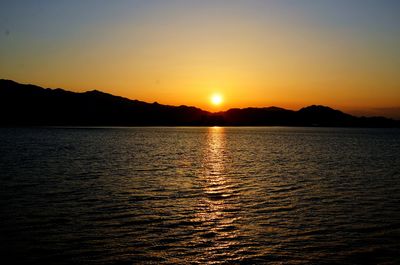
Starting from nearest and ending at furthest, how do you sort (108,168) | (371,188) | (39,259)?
1. (39,259)
2. (371,188)
3. (108,168)

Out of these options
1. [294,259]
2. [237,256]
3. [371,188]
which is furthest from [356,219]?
[371,188]

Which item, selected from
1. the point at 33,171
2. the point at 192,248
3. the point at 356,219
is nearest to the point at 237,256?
the point at 192,248

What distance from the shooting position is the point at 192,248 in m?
18.7

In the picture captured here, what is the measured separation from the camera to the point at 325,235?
838 inches

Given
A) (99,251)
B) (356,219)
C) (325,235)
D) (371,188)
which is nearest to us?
(99,251)

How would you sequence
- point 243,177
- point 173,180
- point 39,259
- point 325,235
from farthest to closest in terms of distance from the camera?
1. point 243,177
2. point 173,180
3. point 325,235
4. point 39,259

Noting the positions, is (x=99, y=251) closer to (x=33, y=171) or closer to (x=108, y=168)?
(x=33, y=171)

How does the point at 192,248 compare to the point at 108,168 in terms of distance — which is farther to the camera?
the point at 108,168

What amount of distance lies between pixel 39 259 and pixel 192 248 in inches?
267

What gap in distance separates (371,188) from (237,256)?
25109mm

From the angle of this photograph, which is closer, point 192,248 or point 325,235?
point 192,248

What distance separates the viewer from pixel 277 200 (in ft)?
102

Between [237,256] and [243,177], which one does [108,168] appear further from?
[237,256]

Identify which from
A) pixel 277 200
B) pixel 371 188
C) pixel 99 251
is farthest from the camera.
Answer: pixel 371 188
